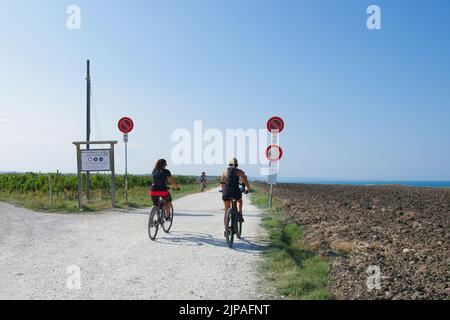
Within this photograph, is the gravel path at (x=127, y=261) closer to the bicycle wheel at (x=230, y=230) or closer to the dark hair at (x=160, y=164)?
the bicycle wheel at (x=230, y=230)

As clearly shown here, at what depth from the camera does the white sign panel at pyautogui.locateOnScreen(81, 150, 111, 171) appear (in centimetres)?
1686

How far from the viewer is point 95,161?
16906mm

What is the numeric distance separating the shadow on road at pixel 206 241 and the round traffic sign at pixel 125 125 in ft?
30.1

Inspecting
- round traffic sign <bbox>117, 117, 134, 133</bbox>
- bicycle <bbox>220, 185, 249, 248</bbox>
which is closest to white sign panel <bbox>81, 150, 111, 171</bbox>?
round traffic sign <bbox>117, 117, 134, 133</bbox>

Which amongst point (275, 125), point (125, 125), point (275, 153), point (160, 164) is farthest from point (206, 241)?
point (125, 125)

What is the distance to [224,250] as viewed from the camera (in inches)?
329

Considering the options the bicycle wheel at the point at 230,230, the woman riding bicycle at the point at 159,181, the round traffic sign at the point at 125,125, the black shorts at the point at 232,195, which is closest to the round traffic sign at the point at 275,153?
the round traffic sign at the point at 125,125

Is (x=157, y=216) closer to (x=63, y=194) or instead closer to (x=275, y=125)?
(x=275, y=125)

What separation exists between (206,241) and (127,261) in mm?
2539

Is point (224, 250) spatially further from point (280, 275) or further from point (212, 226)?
point (212, 226)
